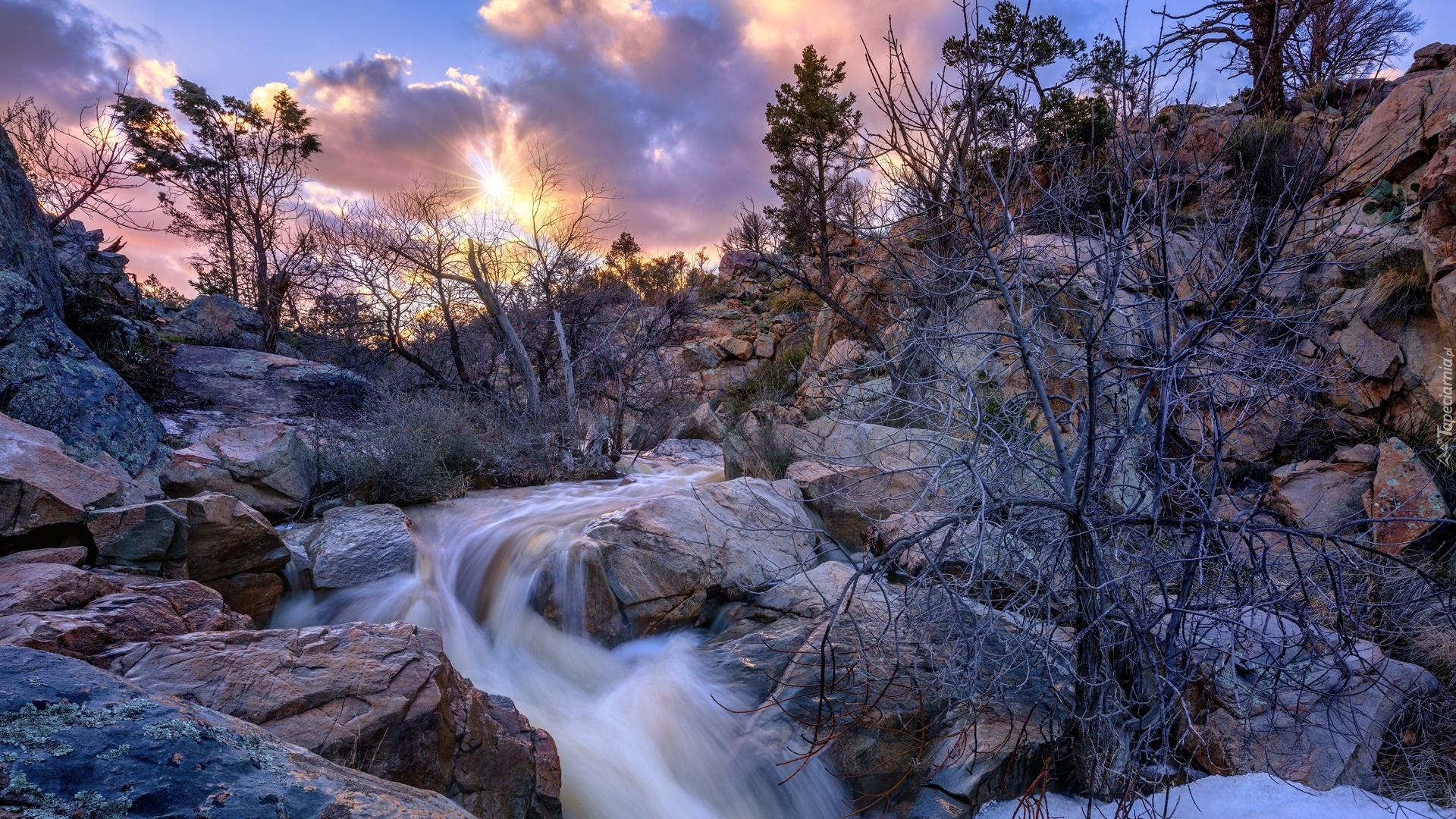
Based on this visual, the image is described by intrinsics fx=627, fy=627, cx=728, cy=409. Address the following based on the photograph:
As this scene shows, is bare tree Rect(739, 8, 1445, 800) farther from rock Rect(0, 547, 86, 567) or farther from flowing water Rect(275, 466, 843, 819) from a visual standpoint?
rock Rect(0, 547, 86, 567)

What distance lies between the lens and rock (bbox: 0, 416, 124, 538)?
3289 mm

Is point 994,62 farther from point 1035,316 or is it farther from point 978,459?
point 978,459

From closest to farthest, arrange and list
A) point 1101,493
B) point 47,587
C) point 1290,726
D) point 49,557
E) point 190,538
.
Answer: point 47,587
point 1101,493
point 49,557
point 1290,726
point 190,538

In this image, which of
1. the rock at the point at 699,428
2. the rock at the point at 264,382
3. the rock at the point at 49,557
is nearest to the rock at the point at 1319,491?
the rock at the point at 49,557

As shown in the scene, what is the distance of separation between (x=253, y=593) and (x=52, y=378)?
296cm

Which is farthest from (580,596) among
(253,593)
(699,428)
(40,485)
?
(699,428)

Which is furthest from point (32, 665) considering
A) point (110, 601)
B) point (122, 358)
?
point (122, 358)

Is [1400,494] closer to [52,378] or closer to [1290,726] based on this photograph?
[1290,726]

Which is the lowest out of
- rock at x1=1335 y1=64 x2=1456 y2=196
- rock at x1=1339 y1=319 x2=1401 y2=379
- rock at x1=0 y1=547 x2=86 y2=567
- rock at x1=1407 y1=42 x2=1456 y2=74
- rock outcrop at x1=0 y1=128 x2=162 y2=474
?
rock at x1=0 y1=547 x2=86 y2=567

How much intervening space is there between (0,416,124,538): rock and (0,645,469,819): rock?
2.58 meters

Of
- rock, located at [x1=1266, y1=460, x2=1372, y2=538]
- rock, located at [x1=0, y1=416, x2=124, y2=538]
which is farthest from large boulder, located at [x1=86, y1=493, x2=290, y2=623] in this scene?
rock, located at [x1=1266, y1=460, x2=1372, y2=538]

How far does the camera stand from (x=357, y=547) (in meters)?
5.47

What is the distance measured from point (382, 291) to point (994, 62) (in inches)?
474

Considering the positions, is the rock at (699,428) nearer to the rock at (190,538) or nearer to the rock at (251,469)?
the rock at (251,469)
